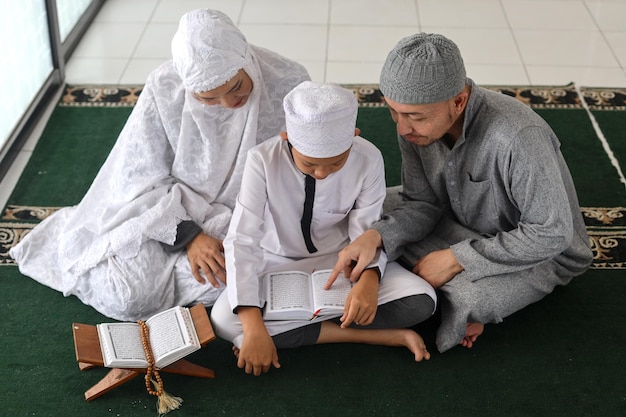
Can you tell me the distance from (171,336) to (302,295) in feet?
1.22

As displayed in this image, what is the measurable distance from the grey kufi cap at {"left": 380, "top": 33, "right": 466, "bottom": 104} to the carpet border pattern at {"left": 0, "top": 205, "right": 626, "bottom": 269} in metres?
0.94

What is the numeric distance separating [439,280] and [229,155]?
2.34 ft

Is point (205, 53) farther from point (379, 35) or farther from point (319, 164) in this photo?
point (379, 35)

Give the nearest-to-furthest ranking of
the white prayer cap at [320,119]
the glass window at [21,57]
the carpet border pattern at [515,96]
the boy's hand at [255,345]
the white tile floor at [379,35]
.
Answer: the white prayer cap at [320,119] < the boy's hand at [255,345] < the glass window at [21,57] < the carpet border pattern at [515,96] < the white tile floor at [379,35]

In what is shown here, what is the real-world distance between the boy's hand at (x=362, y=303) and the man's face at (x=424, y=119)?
410 mm

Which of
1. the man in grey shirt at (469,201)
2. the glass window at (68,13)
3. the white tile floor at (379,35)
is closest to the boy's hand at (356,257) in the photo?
the man in grey shirt at (469,201)

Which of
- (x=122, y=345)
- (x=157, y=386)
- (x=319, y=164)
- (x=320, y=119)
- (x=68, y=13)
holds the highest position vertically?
(x=320, y=119)

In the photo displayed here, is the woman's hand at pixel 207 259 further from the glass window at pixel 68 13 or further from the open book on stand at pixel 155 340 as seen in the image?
the glass window at pixel 68 13

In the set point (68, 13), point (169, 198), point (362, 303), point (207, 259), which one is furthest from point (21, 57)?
point (362, 303)

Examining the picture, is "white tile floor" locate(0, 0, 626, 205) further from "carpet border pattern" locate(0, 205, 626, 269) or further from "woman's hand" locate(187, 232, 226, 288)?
"woman's hand" locate(187, 232, 226, 288)

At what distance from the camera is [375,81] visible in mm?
3754

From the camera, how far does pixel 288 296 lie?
2332 mm

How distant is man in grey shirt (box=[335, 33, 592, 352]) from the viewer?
6.98 ft

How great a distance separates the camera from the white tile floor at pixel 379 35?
383 cm
